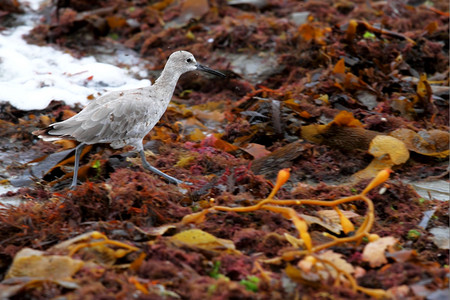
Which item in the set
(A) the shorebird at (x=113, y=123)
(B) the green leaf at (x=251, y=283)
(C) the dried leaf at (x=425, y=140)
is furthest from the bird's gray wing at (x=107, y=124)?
(C) the dried leaf at (x=425, y=140)

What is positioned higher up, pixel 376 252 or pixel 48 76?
pixel 376 252

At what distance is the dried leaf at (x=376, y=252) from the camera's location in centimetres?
320

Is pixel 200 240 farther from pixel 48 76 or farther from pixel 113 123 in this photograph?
pixel 48 76

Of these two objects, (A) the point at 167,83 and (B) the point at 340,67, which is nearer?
(A) the point at 167,83

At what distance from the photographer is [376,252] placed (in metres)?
A: 3.23

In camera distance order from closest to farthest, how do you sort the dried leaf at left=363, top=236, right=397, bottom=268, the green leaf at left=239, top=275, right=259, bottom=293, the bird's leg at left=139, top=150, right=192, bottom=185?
the green leaf at left=239, top=275, right=259, bottom=293 → the dried leaf at left=363, top=236, right=397, bottom=268 → the bird's leg at left=139, top=150, right=192, bottom=185

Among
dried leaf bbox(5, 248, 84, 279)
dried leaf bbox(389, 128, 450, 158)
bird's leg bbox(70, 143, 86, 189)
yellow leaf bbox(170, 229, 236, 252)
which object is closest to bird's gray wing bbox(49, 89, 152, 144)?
bird's leg bbox(70, 143, 86, 189)

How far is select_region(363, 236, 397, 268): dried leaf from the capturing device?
3197 mm

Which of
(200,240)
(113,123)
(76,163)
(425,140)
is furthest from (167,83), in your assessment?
(425,140)

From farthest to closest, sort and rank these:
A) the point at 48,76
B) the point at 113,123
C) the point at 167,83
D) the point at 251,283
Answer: the point at 48,76 < the point at 167,83 < the point at 113,123 < the point at 251,283

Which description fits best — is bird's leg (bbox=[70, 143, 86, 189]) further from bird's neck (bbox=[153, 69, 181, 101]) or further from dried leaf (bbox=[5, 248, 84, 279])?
dried leaf (bbox=[5, 248, 84, 279])

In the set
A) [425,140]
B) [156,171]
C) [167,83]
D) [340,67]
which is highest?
[167,83]

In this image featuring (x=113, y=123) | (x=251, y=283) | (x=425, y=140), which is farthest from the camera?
(x=425, y=140)

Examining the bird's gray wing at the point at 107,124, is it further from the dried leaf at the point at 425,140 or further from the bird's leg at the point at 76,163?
the dried leaf at the point at 425,140
